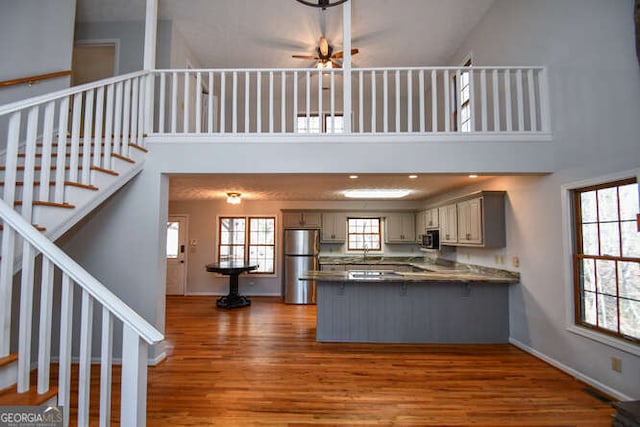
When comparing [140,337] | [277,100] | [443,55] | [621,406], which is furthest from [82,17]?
[621,406]

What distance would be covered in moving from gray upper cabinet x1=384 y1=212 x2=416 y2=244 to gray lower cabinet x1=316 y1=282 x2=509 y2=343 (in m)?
3.11

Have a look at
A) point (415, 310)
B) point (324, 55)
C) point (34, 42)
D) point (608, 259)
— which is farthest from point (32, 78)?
point (608, 259)

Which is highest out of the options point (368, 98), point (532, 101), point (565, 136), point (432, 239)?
point (368, 98)

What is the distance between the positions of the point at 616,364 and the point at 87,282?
398 centimetres

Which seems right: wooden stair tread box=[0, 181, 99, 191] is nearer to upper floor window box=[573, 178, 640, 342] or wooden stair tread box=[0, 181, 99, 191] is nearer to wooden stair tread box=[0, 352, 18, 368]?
wooden stair tread box=[0, 352, 18, 368]

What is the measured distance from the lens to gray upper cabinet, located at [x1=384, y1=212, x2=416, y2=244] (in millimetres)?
Result: 7586

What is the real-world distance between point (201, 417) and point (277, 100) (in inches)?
251

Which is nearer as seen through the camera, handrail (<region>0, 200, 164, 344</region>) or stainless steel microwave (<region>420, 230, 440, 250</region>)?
handrail (<region>0, 200, 164, 344</region>)

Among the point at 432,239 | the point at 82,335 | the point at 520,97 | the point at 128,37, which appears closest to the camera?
the point at 82,335

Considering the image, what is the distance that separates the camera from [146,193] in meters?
3.73

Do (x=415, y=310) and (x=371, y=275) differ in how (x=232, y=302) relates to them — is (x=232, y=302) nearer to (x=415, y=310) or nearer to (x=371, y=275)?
(x=371, y=275)

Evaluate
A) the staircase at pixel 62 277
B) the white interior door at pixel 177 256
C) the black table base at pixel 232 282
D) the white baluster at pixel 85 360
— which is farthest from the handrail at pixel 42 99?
the white interior door at pixel 177 256

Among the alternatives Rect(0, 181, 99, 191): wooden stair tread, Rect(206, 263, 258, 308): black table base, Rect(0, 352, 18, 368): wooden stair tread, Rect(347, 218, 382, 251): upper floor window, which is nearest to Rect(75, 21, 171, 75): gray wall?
Rect(0, 181, 99, 191): wooden stair tread

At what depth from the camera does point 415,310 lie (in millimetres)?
4516
